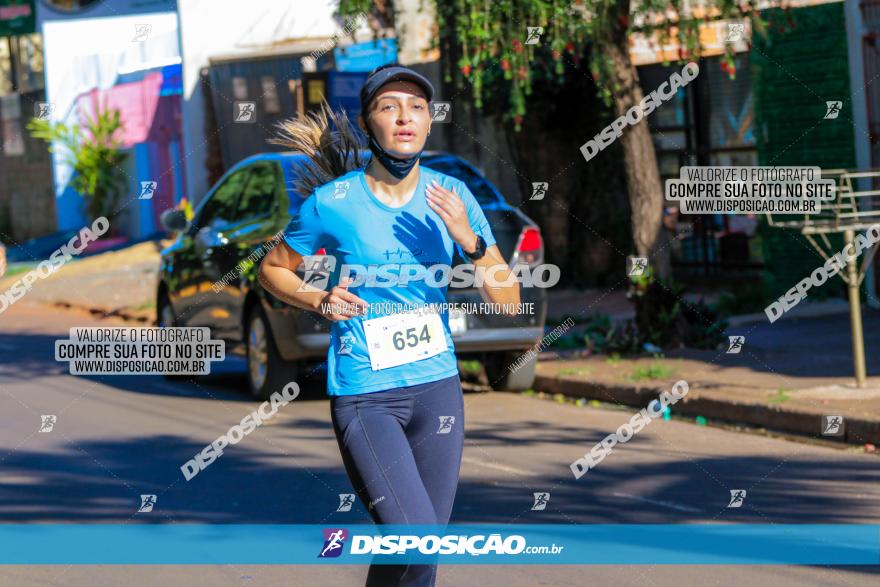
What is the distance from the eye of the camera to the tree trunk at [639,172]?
12406 millimetres

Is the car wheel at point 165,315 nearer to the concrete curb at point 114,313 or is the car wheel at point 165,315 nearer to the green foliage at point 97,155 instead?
the concrete curb at point 114,313

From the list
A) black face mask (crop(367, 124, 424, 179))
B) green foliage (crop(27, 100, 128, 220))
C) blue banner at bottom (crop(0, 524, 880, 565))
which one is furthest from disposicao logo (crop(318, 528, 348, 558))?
green foliage (crop(27, 100, 128, 220))

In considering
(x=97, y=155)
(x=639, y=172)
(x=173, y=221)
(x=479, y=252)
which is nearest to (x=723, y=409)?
(x=639, y=172)

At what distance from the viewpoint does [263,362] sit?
11.2 metres

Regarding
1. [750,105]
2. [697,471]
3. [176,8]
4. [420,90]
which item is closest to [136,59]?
[176,8]

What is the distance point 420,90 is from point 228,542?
3.05 meters

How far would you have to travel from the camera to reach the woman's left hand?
4.44 metres

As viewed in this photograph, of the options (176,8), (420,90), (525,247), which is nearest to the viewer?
(420,90)

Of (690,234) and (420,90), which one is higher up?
(420,90)

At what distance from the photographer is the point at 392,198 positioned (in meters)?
4.57

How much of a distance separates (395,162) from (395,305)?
0.45 metres

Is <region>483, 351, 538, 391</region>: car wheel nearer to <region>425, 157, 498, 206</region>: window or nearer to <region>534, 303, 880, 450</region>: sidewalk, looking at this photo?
<region>534, 303, 880, 450</region>: sidewalk

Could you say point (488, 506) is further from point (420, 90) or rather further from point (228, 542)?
point (420, 90)

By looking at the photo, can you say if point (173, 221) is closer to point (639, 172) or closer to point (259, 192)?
point (259, 192)
